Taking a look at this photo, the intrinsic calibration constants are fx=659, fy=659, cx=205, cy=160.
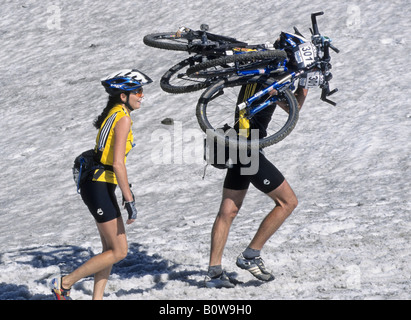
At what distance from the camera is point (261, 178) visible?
726cm

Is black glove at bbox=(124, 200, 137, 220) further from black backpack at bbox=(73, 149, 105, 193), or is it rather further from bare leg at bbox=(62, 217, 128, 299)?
black backpack at bbox=(73, 149, 105, 193)

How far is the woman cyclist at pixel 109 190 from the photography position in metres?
6.61

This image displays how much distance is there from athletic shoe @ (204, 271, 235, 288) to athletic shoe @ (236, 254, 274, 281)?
9.0 inches

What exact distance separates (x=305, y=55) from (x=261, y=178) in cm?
164

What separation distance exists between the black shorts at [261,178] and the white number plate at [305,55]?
1235 millimetres

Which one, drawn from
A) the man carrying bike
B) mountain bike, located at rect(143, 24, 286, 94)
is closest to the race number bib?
mountain bike, located at rect(143, 24, 286, 94)

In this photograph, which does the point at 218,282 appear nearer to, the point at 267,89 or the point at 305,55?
the point at 267,89

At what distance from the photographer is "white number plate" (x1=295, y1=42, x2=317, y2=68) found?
7770 millimetres

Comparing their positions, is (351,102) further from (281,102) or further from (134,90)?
(134,90)

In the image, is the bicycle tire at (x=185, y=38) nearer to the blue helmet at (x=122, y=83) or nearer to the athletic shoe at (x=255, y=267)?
the blue helmet at (x=122, y=83)
